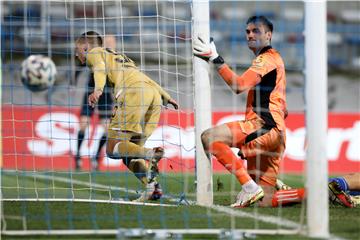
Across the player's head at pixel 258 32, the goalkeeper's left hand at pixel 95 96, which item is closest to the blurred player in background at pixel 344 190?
the player's head at pixel 258 32

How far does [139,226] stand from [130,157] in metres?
2.15

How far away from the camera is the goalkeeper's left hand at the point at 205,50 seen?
7.45 meters

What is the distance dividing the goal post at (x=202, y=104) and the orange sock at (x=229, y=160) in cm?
22

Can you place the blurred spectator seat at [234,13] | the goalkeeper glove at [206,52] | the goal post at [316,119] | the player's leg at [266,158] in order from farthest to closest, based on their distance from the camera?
1. the blurred spectator seat at [234,13]
2. the player's leg at [266,158]
3. the goalkeeper glove at [206,52]
4. the goal post at [316,119]

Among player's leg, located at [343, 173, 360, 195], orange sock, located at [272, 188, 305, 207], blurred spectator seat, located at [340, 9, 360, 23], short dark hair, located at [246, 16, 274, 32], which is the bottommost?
orange sock, located at [272, 188, 305, 207]

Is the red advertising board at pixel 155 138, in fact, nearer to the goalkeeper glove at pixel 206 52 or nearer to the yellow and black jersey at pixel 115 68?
the yellow and black jersey at pixel 115 68

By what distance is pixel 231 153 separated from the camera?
7.90 metres

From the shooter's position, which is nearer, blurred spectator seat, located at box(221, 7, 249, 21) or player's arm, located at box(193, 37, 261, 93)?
player's arm, located at box(193, 37, 261, 93)

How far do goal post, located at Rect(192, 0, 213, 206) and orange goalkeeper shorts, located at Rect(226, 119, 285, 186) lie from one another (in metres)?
0.26

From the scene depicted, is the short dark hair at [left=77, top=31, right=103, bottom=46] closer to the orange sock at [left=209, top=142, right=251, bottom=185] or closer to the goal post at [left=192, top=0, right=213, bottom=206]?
the goal post at [left=192, top=0, right=213, bottom=206]

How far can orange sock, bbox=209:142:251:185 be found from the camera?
785 cm

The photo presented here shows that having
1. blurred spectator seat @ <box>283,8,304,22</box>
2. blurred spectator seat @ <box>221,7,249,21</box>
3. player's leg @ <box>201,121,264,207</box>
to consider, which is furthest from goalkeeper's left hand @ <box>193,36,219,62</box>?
blurred spectator seat @ <box>283,8,304,22</box>

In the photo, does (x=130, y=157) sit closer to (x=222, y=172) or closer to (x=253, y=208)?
(x=253, y=208)

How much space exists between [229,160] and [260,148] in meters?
0.39
